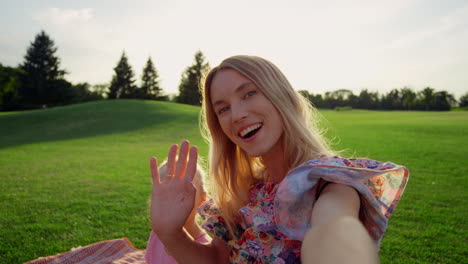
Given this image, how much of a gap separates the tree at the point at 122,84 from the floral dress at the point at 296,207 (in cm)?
6026

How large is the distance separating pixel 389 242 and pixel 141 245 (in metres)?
3.30

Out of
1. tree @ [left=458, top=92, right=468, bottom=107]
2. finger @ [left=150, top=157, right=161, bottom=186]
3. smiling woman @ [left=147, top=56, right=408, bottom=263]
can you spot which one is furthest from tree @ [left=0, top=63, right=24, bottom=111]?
tree @ [left=458, top=92, right=468, bottom=107]

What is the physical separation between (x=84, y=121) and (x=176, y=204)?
2615 centimetres

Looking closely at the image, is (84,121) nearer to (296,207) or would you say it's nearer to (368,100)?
(296,207)

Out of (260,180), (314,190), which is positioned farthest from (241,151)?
(314,190)

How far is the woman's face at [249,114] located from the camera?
1767 millimetres

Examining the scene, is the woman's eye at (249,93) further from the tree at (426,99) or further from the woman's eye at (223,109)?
the tree at (426,99)

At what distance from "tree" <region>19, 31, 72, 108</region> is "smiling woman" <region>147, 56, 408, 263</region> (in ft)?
177

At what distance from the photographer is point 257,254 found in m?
1.64

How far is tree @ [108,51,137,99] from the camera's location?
58156 millimetres

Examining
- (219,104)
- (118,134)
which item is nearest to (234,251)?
(219,104)

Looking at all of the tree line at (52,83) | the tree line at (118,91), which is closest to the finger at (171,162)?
the tree line at (118,91)

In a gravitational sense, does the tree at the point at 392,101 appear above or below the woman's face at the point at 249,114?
above

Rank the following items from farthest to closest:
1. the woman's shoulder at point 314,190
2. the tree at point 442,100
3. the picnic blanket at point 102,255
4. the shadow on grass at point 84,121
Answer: the tree at point 442,100 < the shadow on grass at point 84,121 < the picnic blanket at point 102,255 < the woman's shoulder at point 314,190
